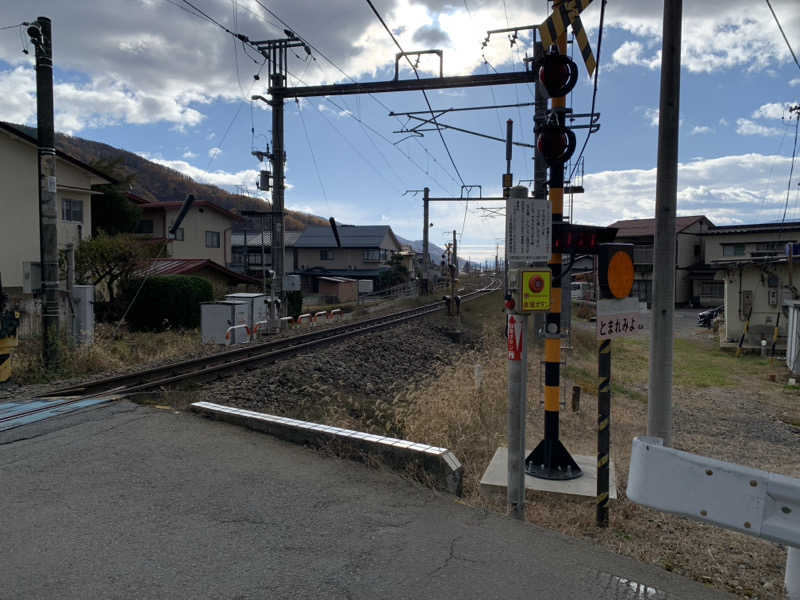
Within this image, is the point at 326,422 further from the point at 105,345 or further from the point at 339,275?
the point at 339,275

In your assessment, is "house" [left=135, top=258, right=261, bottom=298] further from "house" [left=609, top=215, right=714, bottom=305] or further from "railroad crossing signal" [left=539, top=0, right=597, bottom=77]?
"house" [left=609, top=215, right=714, bottom=305]

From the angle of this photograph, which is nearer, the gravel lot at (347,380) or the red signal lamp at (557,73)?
the red signal lamp at (557,73)

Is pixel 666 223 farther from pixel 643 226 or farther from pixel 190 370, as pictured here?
pixel 643 226

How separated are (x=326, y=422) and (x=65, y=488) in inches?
122

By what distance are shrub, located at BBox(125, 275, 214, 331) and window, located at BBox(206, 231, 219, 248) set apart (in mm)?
16765

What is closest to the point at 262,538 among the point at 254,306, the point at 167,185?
the point at 254,306

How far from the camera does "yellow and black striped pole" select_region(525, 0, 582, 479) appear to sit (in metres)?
5.08

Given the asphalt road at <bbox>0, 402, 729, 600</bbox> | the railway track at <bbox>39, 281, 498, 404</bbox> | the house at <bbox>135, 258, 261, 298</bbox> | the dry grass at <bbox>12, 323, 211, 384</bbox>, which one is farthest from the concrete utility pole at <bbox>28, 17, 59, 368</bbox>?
the house at <bbox>135, 258, 261, 298</bbox>

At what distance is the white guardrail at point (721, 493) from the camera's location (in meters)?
2.81

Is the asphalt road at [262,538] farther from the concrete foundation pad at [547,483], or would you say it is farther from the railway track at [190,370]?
the railway track at [190,370]

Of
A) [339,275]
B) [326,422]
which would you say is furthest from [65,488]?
[339,275]

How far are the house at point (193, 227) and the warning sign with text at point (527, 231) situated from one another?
31.6m

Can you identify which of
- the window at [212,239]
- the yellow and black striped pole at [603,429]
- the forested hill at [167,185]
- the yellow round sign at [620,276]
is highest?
the forested hill at [167,185]

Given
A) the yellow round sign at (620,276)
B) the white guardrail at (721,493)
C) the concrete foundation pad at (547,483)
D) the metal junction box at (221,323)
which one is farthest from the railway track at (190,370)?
the white guardrail at (721,493)
